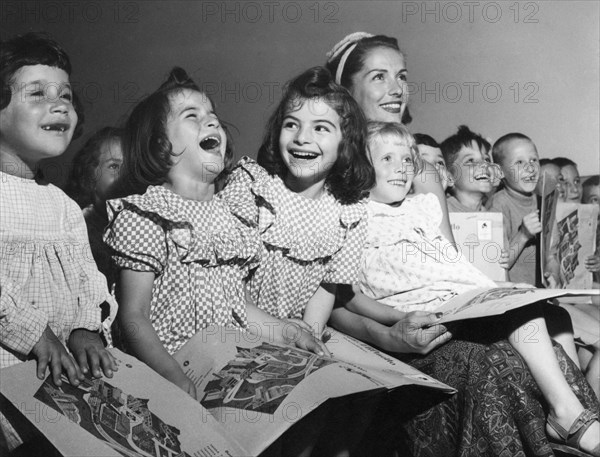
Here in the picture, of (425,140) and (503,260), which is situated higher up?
(425,140)

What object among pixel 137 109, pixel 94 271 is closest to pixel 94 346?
pixel 94 271

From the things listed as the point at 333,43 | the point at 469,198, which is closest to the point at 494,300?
the point at 469,198

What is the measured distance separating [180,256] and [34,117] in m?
0.48

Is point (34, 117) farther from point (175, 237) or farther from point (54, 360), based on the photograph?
point (54, 360)

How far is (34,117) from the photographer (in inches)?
70.9

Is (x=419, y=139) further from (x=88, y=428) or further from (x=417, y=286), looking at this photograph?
(x=88, y=428)

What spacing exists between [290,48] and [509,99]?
84 cm

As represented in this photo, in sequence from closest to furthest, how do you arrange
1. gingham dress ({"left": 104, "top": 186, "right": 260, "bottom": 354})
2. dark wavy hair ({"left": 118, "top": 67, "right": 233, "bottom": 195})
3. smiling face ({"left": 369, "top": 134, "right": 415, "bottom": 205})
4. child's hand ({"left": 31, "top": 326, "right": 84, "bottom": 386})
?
child's hand ({"left": 31, "top": 326, "right": 84, "bottom": 386}) → gingham dress ({"left": 104, "top": 186, "right": 260, "bottom": 354}) → dark wavy hair ({"left": 118, "top": 67, "right": 233, "bottom": 195}) → smiling face ({"left": 369, "top": 134, "right": 415, "bottom": 205})

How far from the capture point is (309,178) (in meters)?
2.10

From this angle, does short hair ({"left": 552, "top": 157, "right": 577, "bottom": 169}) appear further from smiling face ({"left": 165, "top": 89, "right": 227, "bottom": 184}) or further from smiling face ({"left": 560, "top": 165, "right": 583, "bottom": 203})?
smiling face ({"left": 165, "top": 89, "right": 227, "bottom": 184})

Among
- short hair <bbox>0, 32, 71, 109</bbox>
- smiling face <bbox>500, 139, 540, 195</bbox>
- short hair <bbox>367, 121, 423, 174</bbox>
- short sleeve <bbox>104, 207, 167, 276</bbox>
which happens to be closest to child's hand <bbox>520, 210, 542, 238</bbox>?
smiling face <bbox>500, 139, 540, 195</bbox>

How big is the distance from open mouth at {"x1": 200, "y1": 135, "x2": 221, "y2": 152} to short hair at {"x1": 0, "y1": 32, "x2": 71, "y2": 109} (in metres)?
0.38

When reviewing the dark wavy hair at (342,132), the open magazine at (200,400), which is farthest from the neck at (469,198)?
the open magazine at (200,400)

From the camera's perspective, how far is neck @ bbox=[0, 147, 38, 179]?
178cm
